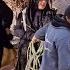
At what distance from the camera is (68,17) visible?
3.91m

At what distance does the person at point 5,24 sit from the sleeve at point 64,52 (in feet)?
9.18

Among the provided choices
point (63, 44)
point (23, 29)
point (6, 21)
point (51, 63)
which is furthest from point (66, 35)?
point (6, 21)

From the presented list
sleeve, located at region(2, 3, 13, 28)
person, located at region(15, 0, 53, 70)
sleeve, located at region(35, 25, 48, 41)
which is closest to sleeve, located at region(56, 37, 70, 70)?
sleeve, located at region(35, 25, 48, 41)

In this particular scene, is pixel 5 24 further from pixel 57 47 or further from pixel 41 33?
pixel 57 47

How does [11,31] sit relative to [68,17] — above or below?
below

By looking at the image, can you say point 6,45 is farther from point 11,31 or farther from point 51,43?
point 51,43

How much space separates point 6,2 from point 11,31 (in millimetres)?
585

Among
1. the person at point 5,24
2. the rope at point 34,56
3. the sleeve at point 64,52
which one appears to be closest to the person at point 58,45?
the sleeve at point 64,52

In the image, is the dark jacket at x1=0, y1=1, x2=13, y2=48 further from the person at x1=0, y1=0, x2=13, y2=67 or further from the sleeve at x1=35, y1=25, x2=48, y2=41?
the sleeve at x1=35, y1=25, x2=48, y2=41

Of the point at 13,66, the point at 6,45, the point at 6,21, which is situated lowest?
the point at 13,66

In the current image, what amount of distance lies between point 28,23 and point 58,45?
2334mm

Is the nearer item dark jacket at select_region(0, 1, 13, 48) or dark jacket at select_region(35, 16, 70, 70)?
dark jacket at select_region(35, 16, 70, 70)

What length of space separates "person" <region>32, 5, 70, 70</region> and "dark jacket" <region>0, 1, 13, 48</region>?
99.6 inches

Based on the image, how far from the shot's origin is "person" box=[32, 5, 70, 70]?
3.86m
